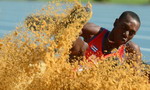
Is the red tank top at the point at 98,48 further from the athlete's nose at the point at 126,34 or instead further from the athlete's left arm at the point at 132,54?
the athlete's nose at the point at 126,34

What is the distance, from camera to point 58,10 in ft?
10.3

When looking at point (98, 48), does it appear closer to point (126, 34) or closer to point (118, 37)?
point (118, 37)

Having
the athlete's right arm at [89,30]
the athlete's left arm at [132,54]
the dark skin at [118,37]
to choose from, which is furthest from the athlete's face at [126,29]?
the athlete's right arm at [89,30]

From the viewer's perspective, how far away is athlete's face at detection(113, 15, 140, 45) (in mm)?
3359

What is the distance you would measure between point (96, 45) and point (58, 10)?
0.68m

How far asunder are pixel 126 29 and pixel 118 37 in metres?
0.10

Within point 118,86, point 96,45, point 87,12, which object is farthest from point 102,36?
point 118,86

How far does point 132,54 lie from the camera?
3.57 m

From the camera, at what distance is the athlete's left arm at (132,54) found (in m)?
3.41

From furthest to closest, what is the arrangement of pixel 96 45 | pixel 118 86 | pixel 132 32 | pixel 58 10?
1. pixel 96 45
2. pixel 132 32
3. pixel 58 10
4. pixel 118 86

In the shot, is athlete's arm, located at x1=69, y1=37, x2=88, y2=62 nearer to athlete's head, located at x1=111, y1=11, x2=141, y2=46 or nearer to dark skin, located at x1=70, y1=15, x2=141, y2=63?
dark skin, located at x1=70, y1=15, x2=141, y2=63

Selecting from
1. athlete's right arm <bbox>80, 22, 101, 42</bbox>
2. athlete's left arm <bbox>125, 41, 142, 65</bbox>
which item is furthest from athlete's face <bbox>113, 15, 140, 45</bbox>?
athlete's right arm <bbox>80, 22, 101, 42</bbox>

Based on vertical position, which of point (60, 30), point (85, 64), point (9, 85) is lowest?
point (9, 85)

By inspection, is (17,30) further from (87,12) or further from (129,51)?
(129,51)
